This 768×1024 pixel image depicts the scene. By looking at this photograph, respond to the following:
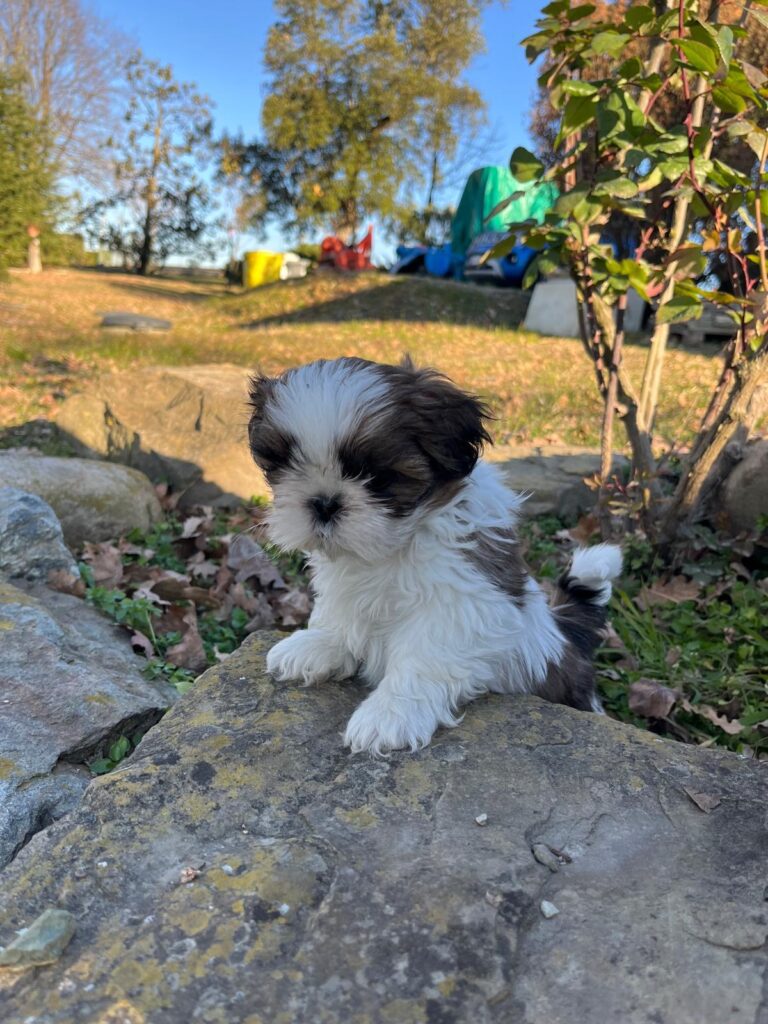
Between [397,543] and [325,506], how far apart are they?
0.91 ft

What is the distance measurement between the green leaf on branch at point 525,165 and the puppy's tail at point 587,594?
1.98m

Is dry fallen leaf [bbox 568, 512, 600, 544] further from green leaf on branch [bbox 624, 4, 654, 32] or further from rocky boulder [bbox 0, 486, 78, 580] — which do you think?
rocky boulder [bbox 0, 486, 78, 580]

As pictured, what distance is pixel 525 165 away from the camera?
4.25 m

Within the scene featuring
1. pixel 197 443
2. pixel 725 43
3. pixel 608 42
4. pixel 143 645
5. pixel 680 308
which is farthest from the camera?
pixel 197 443

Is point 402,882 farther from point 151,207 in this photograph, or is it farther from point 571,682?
point 151,207

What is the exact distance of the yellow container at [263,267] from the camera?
1117 inches

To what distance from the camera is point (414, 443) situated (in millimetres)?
2562

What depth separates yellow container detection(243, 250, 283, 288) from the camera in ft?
93.1

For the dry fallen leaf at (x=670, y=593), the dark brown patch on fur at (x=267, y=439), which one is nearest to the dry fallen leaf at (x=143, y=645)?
the dark brown patch on fur at (x=267, y=439)

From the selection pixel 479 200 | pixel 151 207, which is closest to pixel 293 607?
pixel 479 200

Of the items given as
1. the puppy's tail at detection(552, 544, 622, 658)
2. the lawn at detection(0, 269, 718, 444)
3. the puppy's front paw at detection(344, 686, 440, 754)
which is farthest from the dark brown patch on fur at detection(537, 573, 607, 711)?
the lawn at detection(0, 269, 718, 444)

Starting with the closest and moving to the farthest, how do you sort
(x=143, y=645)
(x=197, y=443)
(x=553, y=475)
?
(x=143, y=645), (x=553, y=475), (x=197, y=443)

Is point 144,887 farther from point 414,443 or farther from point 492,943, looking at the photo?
point 414,443

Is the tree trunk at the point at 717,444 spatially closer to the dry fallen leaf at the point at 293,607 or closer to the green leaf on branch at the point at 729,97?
the green leaf on branch at the point at 729,97
